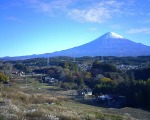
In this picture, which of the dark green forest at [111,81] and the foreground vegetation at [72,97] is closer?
the foreground vegetation at [72,97]

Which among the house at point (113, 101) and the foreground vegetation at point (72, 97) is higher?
the foreground vegetation at point (72, 97)

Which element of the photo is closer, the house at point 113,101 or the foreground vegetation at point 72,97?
the foreground vegetation at point 72,97

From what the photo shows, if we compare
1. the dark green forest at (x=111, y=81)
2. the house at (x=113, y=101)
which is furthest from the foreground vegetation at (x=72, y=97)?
the house at (x=113, y=101)

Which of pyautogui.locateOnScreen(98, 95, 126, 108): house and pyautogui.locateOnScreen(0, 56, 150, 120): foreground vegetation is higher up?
pyautogui.locateOnScreen(0, 56, 150, 120): foreground vegetation

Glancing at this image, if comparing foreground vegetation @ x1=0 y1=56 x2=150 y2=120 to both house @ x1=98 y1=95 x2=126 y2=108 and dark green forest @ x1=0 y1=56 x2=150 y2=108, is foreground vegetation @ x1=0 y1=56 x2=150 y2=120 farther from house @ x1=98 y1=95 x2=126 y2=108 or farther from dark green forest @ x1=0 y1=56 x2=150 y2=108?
house @ x1=98 y1=95 x2=126 y2=108

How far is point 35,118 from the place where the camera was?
36.1 ft

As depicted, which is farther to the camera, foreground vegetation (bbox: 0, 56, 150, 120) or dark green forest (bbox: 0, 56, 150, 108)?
dark green forest (bbox: 0, 56, 150, 108)

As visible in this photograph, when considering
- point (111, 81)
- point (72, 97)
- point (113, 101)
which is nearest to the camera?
point (113, 101)

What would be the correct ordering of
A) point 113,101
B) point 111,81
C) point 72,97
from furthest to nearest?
point 111,81
point 72,97
point 113,101

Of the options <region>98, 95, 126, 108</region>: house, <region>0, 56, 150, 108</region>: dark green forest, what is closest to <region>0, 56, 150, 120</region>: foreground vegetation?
<region>0, 56, 150, 108</region>: dark green forest

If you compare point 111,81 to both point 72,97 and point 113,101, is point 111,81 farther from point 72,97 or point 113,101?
point 72,97

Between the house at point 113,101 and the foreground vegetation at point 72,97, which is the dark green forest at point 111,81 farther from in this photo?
the house at point 113,101

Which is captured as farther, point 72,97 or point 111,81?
point 111,81

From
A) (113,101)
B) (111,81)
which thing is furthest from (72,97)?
(111,81)
